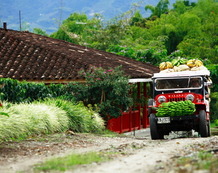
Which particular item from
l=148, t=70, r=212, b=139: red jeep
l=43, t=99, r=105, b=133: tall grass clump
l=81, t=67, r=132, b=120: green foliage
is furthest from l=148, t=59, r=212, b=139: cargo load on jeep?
l=81, t=67, r=132, b=120: green foliage

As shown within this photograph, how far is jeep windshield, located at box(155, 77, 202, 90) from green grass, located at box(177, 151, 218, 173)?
8067 millimetres

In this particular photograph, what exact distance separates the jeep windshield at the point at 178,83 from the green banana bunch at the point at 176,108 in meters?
1.10

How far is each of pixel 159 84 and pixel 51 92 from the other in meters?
5.31

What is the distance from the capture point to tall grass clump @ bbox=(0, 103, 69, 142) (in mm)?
15547

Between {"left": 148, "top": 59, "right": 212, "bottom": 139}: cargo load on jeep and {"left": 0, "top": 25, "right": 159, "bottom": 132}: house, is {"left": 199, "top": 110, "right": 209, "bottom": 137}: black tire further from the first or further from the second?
{"left": 0, "top": 25, "right": 159, "bottom": 132}: house

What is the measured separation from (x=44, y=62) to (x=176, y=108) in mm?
10222

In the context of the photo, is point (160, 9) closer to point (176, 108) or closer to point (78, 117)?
point (78, 117)

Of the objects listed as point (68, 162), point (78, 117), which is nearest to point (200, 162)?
point (68, 162)

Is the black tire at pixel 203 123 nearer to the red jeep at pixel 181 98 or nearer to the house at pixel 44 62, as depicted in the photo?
the red jeep at pixel 181 98

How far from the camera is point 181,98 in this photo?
1848 cm

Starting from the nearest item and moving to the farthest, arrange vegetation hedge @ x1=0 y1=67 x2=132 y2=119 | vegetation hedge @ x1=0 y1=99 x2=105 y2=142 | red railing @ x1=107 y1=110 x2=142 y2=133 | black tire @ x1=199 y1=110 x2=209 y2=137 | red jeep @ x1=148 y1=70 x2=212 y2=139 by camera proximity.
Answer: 1. vegetation hedge @ x1=0 y1=99 x2=105 y2=142
2. black tire @ x1=199 y1=110 x2=209 y2=137
3. red jeep @ x1=148 y1=70 x2=212 y2=139
4. vegetation hedge @ x1=0 y1=67 x2=132 y2=119
5. red railing @ x1=107 y1=110 x2=142 y2=133

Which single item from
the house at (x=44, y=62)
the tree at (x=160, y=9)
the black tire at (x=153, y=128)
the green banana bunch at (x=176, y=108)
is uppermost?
the tree at (x=160, y=9)

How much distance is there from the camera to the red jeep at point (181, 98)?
1794 cm

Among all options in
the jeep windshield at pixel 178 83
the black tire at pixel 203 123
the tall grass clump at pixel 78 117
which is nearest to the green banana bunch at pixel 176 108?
the black tire at pixel 203 123
